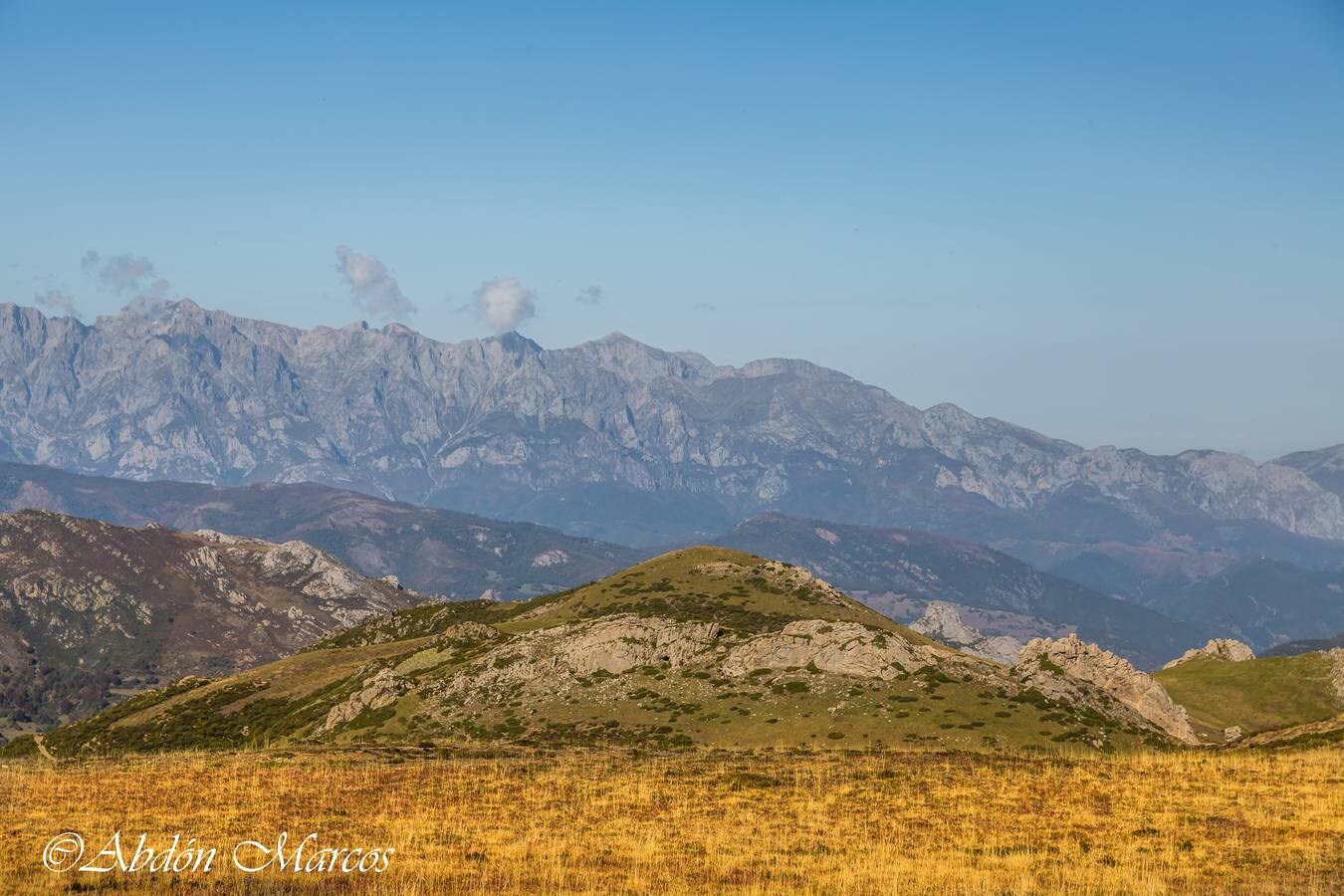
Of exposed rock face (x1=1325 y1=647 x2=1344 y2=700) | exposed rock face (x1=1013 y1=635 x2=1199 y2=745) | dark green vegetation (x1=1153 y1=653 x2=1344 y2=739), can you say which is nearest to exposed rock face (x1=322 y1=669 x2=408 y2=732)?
exposed rock face (x1=1013 y1=635 x2=1199 y2=745)

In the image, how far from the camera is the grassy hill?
100562 mm

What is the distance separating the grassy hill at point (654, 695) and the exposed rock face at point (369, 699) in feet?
0.77

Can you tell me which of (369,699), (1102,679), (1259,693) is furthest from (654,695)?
(1259,693)

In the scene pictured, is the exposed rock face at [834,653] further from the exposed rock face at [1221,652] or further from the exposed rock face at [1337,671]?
the exposed rock face at [1221,652]

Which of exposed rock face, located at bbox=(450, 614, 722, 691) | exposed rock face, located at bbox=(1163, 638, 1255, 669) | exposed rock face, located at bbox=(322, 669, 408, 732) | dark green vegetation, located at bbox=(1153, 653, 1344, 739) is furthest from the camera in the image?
exposed rock face, located at bbox=(1163, 638, 1255, 669)

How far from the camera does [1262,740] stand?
80.6 metres

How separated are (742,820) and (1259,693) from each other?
11946 cm

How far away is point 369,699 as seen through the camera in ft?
407

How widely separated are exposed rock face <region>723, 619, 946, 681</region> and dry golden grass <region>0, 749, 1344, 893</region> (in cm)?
4253

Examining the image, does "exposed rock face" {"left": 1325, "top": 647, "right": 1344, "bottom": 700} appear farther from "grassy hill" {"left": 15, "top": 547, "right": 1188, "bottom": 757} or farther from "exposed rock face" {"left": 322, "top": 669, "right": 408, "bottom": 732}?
"exposed rock face" {"left": 322, "top": 669, "right": 408, "bottom": 732}

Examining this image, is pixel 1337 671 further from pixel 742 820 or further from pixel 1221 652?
pixel 742 820

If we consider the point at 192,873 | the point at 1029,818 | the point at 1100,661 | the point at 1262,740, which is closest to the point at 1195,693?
the point at 1100,661

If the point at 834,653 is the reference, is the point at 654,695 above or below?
below

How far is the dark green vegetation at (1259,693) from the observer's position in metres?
138
